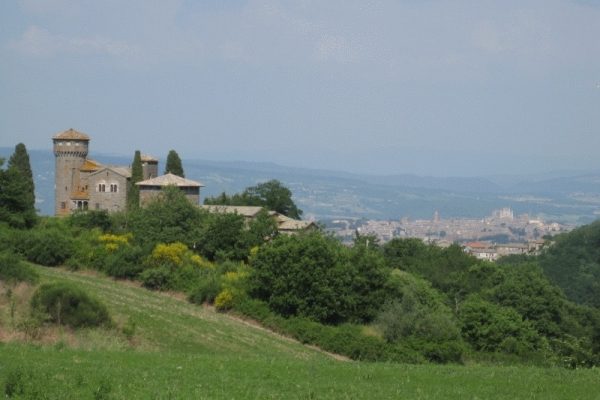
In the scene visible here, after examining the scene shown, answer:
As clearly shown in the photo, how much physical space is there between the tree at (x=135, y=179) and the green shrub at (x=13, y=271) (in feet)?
92.3

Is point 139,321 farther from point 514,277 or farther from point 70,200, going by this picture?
point 70,200

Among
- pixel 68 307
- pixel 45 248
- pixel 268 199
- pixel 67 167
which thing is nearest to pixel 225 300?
pixel 45 248

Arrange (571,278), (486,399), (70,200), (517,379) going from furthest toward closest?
(571,278)
(70,200)
(517,379)
(486,399)

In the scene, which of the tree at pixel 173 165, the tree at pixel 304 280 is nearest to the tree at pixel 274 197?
the tree at pixel 173 165

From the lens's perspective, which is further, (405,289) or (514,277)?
(514,277)

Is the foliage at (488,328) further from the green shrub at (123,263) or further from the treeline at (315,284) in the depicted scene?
the green shrub at (123,263)

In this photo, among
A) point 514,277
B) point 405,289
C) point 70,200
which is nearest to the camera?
point 405,289

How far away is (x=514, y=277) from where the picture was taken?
2014 inches

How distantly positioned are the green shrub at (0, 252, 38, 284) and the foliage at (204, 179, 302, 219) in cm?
3622

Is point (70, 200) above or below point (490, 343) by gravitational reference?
above

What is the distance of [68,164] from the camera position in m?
67.1

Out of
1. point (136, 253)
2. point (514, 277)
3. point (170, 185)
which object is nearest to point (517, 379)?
point (136, 253)

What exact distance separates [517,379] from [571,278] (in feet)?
246

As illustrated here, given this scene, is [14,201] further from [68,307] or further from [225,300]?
[68,307]
